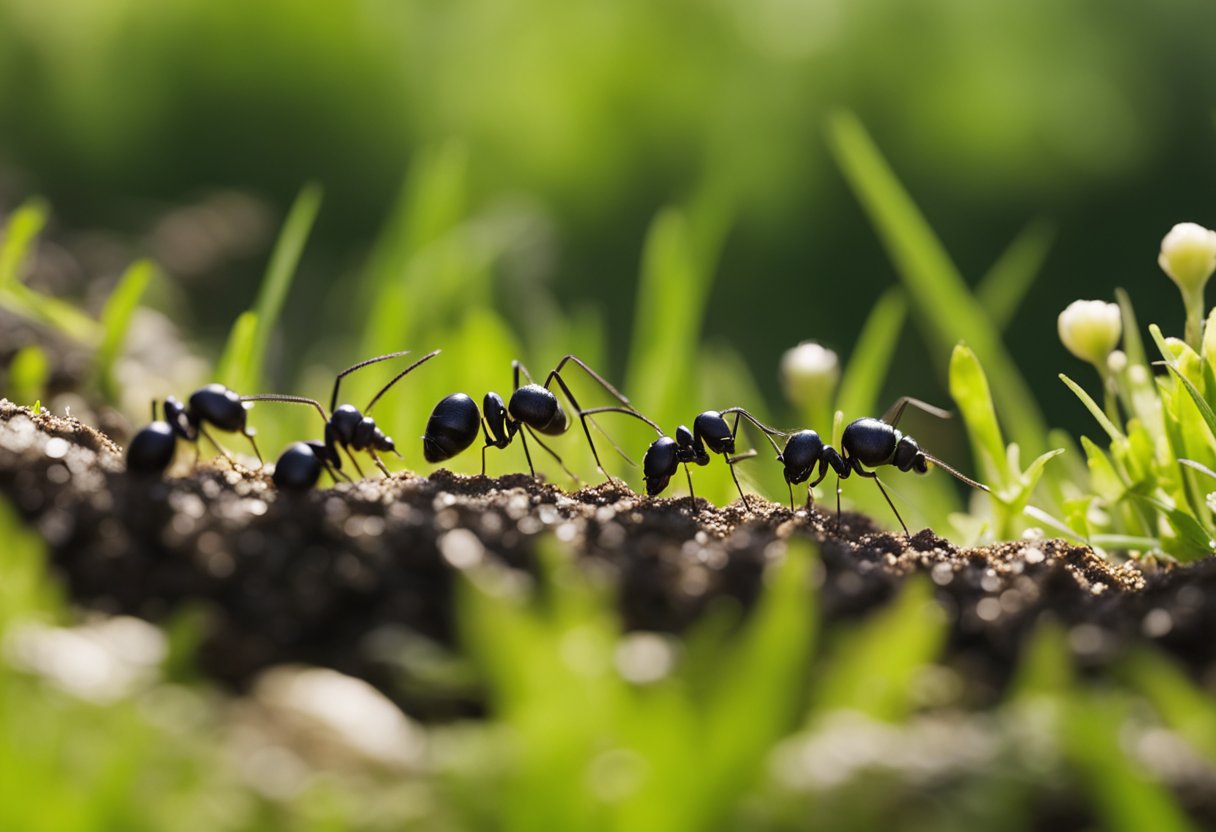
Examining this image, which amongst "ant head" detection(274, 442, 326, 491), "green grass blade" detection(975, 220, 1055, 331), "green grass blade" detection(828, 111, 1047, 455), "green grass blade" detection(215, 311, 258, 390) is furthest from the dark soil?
"green grass blade" detection(975, 220, 1055, 331)

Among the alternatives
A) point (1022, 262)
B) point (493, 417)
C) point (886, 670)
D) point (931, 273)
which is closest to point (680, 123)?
point (1022, 262)

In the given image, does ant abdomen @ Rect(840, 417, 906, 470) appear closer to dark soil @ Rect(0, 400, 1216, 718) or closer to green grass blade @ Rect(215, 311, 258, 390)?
dark soil @ Rect(0, 400, 1216, 718)

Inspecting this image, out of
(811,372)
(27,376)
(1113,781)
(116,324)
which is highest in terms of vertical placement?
(116,324)

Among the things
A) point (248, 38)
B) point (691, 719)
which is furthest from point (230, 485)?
point (248, 38)

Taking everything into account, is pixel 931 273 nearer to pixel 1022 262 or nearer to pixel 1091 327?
pixel 1091 327

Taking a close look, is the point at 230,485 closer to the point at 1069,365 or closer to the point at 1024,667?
the point at 1024,667

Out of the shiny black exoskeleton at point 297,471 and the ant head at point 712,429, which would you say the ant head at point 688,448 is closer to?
the ant head at point 712,429
